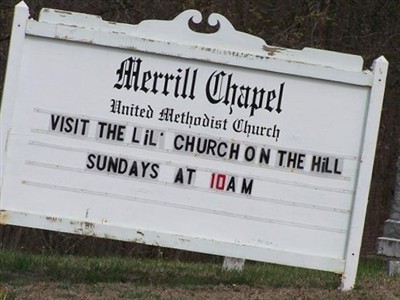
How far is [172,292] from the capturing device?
23.7ft

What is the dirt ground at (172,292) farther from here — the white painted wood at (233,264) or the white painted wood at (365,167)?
the white painted wood at (233,264)

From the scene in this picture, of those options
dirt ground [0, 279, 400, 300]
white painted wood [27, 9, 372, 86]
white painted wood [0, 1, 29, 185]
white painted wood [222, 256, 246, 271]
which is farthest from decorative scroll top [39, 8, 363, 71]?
white painted wood [222, 256, 246, 271]

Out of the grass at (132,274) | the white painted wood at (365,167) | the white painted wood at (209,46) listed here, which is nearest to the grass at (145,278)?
the grass at (132,274)

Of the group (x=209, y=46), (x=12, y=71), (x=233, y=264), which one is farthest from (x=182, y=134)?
(x=233, y=264)

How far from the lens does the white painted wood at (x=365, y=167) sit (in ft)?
24.0

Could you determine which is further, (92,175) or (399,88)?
(399,88)

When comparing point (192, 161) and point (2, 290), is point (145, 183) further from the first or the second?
point (2, 290)

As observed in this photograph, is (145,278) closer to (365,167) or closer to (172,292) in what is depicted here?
(172,292)

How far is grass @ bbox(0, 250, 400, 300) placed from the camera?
290 inches

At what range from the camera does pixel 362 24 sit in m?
18.4

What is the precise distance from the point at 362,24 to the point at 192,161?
1175 centimetres

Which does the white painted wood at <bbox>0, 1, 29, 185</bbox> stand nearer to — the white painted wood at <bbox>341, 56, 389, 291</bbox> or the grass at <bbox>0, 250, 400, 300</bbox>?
the grass at <bbox>0, 250, 400, 300</bbox>

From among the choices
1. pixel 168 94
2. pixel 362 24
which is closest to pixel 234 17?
pixel 362 24

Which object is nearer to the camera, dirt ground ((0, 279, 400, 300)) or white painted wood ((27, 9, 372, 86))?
dirt ground ((0, 279, 400, 300))
